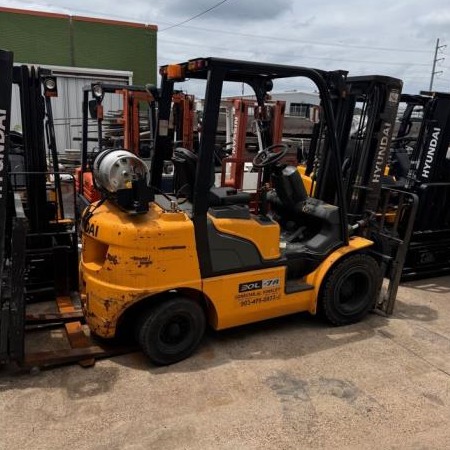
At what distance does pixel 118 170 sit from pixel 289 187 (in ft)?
6.12

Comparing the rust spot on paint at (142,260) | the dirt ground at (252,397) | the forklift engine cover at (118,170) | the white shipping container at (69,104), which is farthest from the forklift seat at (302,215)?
the white shipping container at (69,104)

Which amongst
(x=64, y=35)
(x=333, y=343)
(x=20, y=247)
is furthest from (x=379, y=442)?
(x=64, y=35)

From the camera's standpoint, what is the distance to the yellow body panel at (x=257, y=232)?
3736mm

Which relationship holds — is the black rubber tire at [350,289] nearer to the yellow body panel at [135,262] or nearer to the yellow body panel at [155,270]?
the yellow body panel at [155,270]

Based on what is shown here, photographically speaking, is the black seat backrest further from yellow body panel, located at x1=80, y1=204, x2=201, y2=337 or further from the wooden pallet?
the wooden pallet

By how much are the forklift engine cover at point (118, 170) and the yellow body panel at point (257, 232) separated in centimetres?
71

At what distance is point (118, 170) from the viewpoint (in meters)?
3.43

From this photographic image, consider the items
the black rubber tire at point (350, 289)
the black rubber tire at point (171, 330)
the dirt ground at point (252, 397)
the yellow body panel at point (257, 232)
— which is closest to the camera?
the dirt ground at point (252, 397)

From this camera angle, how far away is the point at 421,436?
298cm

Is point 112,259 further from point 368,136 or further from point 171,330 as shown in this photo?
point 368,136

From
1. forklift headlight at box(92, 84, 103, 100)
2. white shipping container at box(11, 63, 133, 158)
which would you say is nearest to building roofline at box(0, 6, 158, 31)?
white shipping container at box(11, 63, 133, 158)

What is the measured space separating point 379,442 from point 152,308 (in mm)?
1860

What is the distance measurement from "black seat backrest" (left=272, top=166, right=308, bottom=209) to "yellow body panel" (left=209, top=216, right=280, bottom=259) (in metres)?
0.70

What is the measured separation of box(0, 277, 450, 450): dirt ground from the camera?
2.90 m
